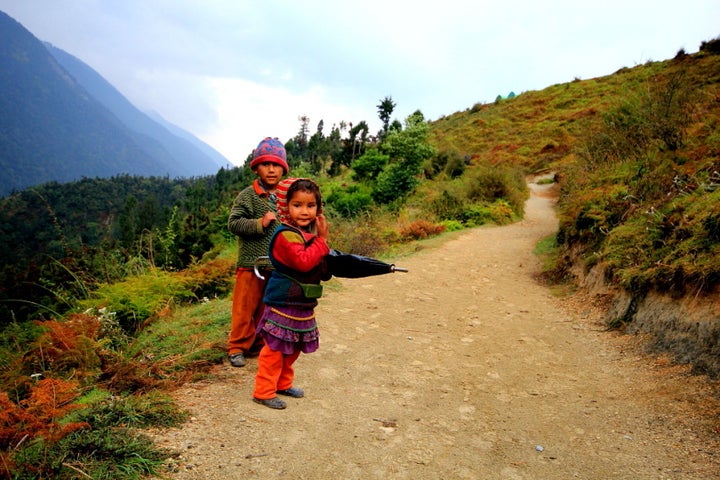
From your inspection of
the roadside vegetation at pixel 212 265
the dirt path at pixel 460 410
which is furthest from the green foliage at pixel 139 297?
the dirt path at pixel 460 410

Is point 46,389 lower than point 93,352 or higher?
higher

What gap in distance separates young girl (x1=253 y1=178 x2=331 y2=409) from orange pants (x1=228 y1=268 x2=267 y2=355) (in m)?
0.73

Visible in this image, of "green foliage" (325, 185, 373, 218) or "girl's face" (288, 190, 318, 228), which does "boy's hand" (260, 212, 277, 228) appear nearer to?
"girl's face" (288, 190, 318, 228)

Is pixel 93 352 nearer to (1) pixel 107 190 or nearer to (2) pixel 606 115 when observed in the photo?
(2) pixel 606 115

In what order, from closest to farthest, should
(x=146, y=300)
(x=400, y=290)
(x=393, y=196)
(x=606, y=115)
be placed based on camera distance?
(x=146, y=300)
(x=400, y=290)
(x=606, y=115)
(x=393, y=196)

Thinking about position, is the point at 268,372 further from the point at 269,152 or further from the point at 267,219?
the point at 269,152

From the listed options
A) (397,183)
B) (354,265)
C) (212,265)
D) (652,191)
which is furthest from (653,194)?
(397,183)

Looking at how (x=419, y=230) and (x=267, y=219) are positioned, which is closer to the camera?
(x=267, y=219)

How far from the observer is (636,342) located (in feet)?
15.1

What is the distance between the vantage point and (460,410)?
11.3 feet

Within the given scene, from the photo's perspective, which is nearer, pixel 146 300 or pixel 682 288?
pixel 682 288

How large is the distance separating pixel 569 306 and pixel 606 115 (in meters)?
5.25

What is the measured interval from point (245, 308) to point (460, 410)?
1.99 meters

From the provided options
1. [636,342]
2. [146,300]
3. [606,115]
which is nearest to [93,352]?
[146,300]
